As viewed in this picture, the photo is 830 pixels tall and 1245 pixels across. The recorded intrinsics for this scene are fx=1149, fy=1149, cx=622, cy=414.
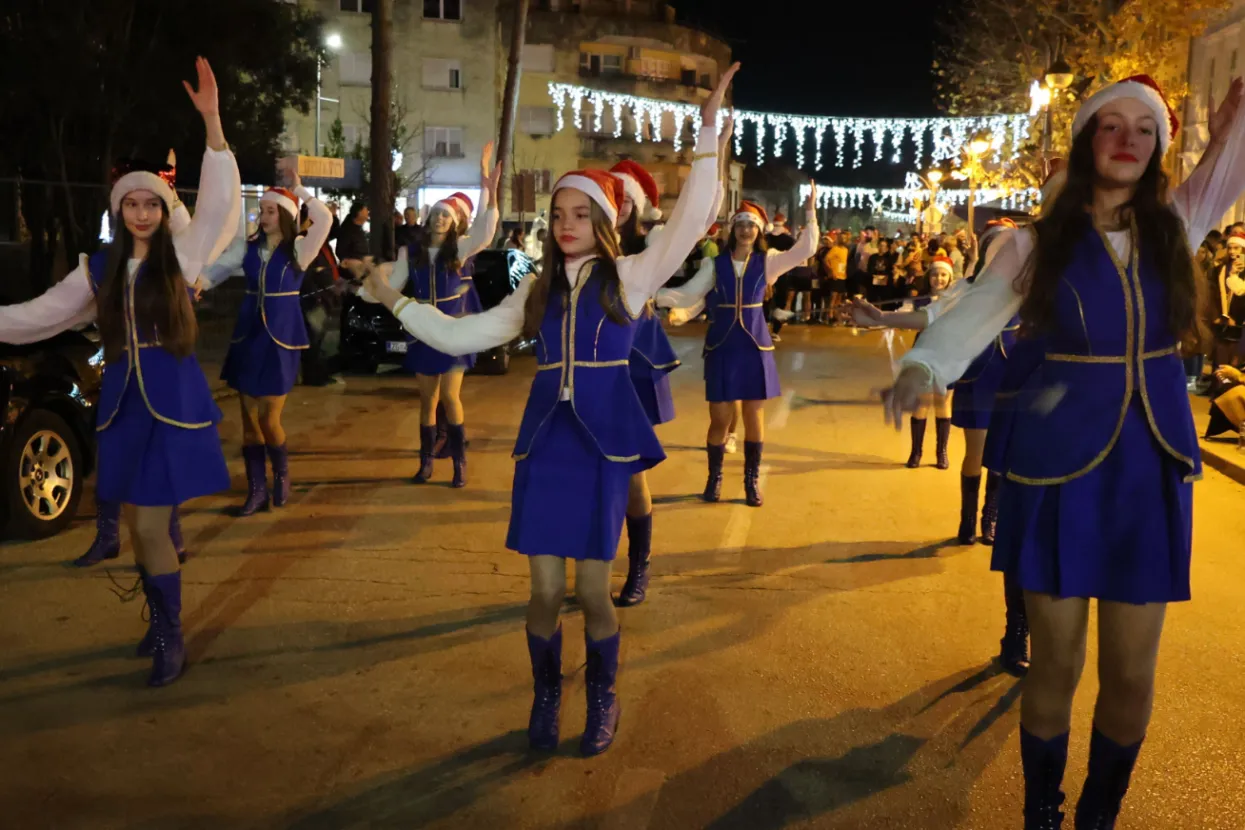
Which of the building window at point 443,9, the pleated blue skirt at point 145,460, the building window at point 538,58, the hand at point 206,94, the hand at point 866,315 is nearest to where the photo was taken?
the hand at point 866,315

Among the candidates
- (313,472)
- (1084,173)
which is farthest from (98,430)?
(313,472)

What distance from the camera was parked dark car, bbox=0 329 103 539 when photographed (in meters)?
6.75

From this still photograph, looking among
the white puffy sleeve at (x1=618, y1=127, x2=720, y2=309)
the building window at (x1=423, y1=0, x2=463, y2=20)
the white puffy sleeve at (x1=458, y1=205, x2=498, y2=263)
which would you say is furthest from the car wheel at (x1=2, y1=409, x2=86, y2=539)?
the building window at (x1=423, y1=0, x2=463, y2=20)

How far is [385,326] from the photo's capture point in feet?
50.8

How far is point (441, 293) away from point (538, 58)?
43.5m

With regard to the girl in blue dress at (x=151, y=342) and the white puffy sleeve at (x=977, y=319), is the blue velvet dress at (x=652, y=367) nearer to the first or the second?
the girl in blue dress at (x=151, y=342)

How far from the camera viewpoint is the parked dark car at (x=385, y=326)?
608 inches

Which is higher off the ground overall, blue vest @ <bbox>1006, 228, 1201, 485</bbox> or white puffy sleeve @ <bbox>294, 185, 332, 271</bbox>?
white puffy sleeve @ <bbox>294, 185, 332, 271</bbox>

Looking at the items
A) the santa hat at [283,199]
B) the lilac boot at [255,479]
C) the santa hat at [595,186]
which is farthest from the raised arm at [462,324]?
the lilac boot at [255,479]

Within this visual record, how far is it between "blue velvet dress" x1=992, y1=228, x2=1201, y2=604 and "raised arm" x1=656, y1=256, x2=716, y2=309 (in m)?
3.89

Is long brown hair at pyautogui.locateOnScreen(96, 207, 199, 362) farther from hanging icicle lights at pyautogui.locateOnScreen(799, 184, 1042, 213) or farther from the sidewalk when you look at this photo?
hanging icicle lights at pyautogui.locateOnScreen(799, 184, 1042, 213)

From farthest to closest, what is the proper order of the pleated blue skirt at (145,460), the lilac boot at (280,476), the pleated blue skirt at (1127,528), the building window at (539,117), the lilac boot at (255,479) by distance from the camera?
the building window at (539,117), the lilac boot at (280,476), the lilac boot at (255,479), the pleated blue skirt at (145,460), the pleated blue skirt at (1127,528)

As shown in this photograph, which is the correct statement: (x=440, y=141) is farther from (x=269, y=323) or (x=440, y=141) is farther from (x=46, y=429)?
(x=46, y=429)

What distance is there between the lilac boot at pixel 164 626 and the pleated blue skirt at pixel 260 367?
281 cm
